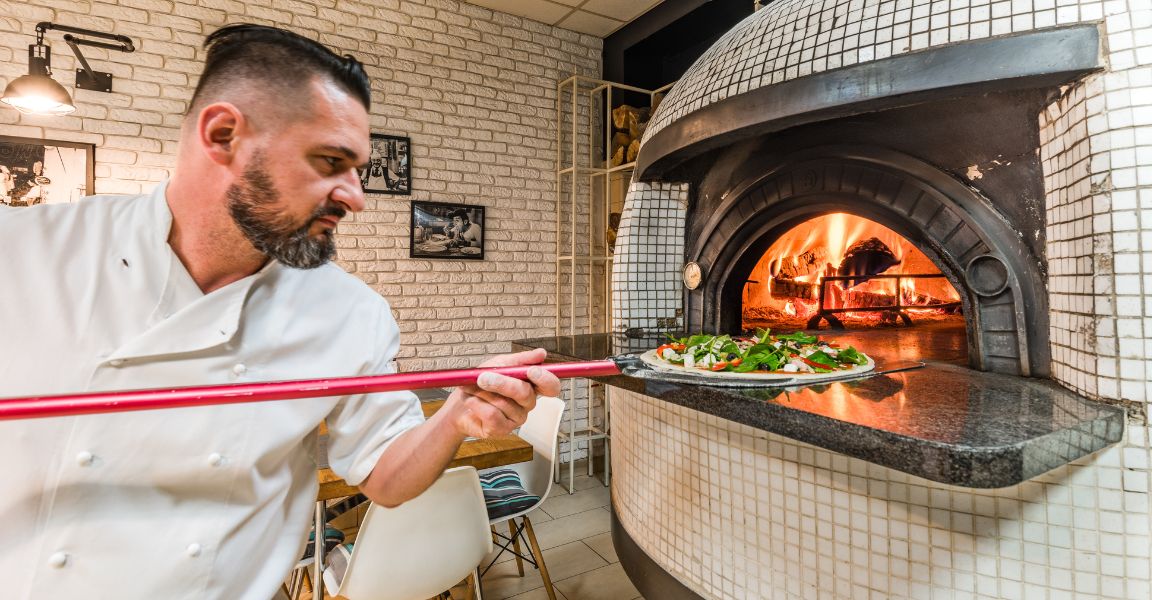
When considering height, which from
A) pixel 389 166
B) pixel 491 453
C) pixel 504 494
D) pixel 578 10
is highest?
pixel 578 10

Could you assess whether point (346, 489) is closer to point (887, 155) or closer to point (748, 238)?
point (748, 238)

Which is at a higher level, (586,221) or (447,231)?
(586,221)

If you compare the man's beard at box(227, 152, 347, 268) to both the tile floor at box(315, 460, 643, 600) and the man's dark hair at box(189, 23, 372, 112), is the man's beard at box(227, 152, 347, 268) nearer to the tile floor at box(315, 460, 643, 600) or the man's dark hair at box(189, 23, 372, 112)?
the man's dark hair at box(189, 23, 372, 112)

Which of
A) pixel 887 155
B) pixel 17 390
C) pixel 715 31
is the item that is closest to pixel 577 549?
pixel 887 155

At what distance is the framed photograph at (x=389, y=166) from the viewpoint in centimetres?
356

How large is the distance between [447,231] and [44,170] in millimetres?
2064

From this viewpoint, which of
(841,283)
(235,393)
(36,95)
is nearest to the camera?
(235,393)

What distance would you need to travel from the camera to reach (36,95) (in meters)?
2.42

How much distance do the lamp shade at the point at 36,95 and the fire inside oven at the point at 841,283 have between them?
321 cm

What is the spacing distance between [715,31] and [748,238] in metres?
2.04

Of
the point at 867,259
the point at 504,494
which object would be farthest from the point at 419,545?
the point at 867,259

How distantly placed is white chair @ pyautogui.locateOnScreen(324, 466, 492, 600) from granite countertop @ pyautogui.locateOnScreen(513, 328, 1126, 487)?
2.18 ft

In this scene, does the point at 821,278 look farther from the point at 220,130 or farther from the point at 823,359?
the point at 220,130

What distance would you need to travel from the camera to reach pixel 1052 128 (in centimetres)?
136
